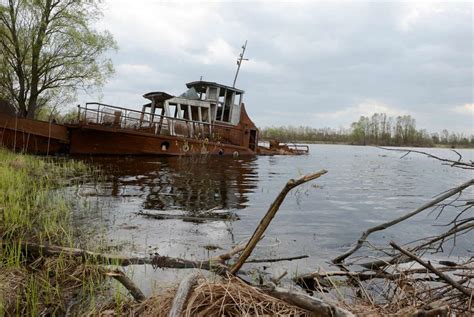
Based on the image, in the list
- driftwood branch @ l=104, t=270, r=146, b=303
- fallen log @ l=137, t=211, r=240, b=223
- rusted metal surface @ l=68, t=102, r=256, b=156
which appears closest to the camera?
driftwood branch @ l=104, t=270, r=146, b=303

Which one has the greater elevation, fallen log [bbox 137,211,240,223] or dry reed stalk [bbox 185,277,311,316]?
dry reed stalk [bbox 185,277,311,316]

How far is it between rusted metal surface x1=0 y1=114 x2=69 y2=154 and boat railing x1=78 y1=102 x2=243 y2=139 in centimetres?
128

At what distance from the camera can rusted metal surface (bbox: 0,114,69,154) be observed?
547 inches

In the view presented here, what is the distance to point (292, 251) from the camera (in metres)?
4.11

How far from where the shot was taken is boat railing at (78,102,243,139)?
51.6 ft

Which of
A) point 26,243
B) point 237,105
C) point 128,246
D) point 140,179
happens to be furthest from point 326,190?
point 237,105

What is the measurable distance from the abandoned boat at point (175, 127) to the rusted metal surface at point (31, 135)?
54 centimetres

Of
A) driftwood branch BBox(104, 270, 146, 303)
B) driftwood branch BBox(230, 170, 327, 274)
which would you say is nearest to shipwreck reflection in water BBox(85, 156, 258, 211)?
driftwood branch BBox(104, 270, 146, 303)

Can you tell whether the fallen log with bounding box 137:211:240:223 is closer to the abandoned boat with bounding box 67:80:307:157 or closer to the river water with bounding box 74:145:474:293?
the river water with bounding box 74:145:474:293

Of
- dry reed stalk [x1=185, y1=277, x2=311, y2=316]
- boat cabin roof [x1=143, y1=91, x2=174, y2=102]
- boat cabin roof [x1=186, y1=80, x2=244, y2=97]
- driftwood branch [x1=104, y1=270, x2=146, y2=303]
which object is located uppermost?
boat cabin roof [x1=186, y1=80, x2=244, y2=97]

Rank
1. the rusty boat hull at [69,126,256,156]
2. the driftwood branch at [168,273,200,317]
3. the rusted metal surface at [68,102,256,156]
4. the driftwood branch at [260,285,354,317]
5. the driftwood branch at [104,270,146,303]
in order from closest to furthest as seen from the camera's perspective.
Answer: the driftwood branch at [260,285,354,317] → the driftwood branch at [168,273,200,317] → the driftwood branch at [104,270,146,303] → the rusted metal surface at [68,102,256,156] → the rusty boat hull at [69,126,256,156]

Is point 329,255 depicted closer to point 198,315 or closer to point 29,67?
point 198,315

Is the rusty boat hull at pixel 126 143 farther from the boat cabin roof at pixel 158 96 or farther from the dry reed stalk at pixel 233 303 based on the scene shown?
the dry reed stalk at pixel 233 303

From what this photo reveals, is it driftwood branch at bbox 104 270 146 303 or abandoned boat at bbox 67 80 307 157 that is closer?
driftwood branch at bbox 104 270 146 303
